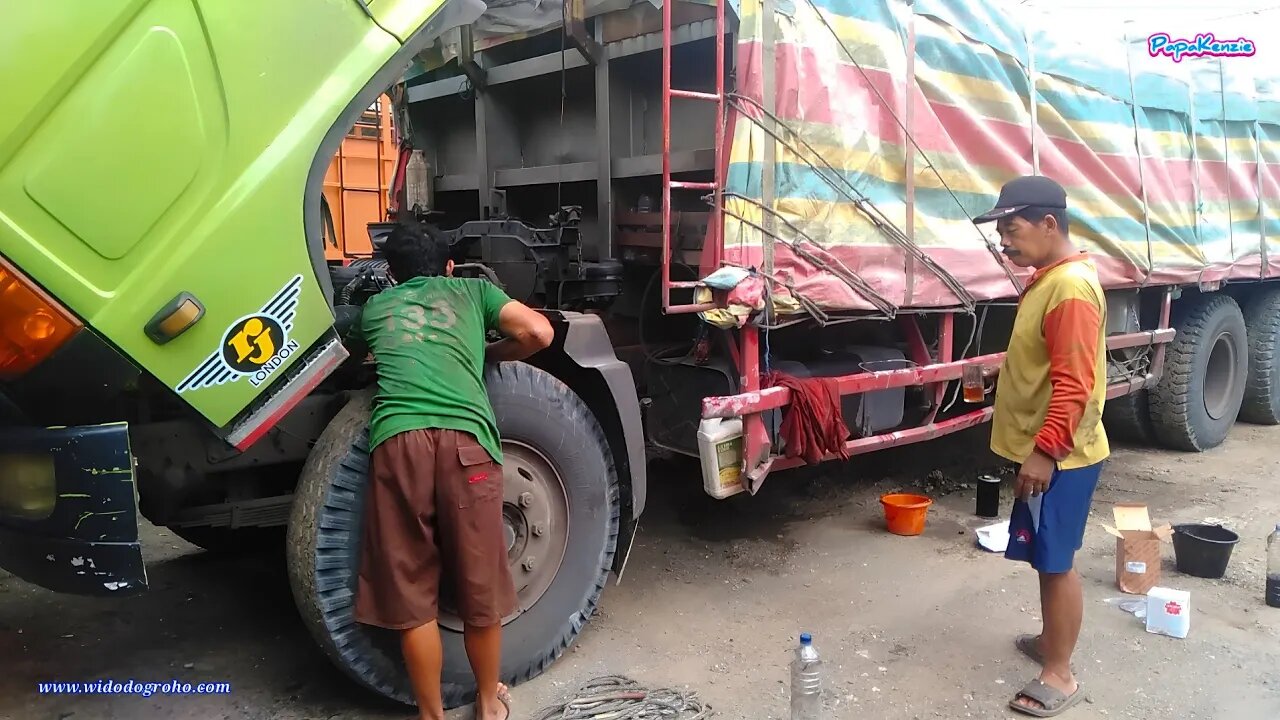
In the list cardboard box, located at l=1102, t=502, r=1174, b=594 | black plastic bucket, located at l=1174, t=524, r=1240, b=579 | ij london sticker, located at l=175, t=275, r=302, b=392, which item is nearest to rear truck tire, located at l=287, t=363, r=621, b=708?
ij london sticker, located at l=175, t=275, r=302, b=392

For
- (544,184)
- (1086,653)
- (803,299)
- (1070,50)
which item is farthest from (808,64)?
(1086,653)

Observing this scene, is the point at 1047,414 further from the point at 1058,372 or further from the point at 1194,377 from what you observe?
the point at 1194,377

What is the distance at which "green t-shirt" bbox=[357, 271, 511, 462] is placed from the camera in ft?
8.38

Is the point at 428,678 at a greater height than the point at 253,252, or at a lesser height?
lesser

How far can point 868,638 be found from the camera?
3.46m

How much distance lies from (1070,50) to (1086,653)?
333 centimetres

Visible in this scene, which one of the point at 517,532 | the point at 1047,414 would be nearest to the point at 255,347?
the point at 517,532

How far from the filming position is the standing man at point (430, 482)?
253 cm

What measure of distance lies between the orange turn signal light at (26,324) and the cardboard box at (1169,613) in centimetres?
379

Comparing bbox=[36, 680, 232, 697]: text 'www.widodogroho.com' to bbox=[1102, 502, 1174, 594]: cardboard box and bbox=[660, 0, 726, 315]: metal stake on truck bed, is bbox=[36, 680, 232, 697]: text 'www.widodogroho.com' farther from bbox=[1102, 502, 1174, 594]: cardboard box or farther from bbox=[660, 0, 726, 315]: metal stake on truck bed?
bbox=[1102, 502, 1174, 594]: cardboard box

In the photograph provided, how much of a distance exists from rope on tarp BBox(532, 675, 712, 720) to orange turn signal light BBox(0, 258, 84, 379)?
1741mm

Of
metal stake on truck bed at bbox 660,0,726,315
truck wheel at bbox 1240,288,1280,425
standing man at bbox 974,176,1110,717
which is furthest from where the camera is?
truck wheel at bbox 1240,288,1280,425

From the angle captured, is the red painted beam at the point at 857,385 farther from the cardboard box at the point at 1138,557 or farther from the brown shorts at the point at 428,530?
the brown shorts at the point at 428,530

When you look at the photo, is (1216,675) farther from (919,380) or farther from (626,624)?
(626,624)
